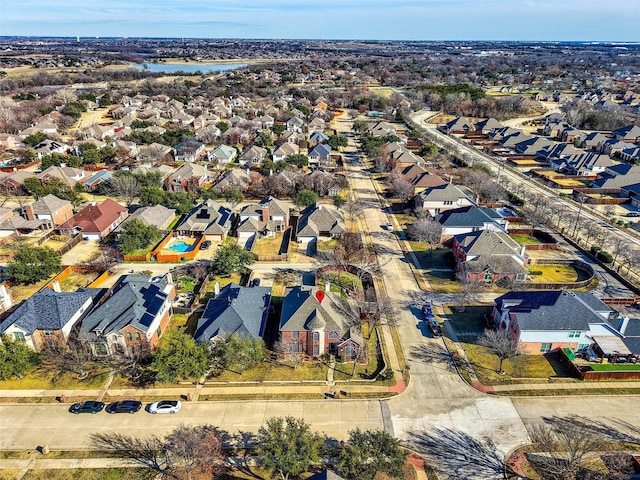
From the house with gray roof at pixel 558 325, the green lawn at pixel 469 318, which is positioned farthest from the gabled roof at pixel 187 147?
the house with gray roof at pixel 558 325

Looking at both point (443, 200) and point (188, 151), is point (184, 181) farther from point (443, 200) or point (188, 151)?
point (443, 200)

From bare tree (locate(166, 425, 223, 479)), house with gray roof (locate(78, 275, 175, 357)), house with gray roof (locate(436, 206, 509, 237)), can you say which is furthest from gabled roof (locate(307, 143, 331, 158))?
bare tree (locate(166, 425, 223, 479))

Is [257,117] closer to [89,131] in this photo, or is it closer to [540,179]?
[89,131]

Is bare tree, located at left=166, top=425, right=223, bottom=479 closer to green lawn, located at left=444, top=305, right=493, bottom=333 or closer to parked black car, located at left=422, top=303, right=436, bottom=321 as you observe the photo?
parked black car, located at left=422, top=303, right=436, bottom=321

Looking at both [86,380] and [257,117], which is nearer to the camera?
[86,380]

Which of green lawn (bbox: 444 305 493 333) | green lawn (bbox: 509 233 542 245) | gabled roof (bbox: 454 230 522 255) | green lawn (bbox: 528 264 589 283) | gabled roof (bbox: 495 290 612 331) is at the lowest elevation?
green lawn (bbox: 444 305 493 333)

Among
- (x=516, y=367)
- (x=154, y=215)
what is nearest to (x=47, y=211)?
(x=154, y=215)

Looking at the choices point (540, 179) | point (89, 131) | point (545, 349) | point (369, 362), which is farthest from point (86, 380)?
point (89, 131)
